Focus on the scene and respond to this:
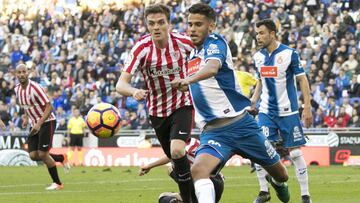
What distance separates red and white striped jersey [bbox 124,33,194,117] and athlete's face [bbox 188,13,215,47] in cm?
188

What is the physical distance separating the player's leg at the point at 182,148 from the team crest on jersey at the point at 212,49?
2.22 meters

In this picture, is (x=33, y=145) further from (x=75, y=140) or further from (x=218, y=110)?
(x=75, y=140)

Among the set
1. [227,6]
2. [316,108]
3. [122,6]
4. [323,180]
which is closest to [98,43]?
[122,6]

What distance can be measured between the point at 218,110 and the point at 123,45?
1081 inches

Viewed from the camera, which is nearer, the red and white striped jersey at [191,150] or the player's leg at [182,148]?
the player's leg at [182,148]

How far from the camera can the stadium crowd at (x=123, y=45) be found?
2961 cm

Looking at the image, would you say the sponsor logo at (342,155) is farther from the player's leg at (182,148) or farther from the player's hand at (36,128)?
the player's leg at (182,148)

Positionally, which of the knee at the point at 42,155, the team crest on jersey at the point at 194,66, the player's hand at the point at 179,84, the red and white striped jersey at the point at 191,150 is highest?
the team crest on jersey at the point at 194,66

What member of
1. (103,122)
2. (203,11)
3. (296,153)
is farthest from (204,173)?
(103,122)

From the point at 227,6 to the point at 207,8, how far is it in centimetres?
2557

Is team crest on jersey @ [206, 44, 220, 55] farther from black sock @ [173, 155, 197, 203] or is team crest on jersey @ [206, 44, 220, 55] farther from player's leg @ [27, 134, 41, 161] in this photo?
player's leg @ [27, 134, 41, 161]

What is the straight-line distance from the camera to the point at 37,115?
1861cm

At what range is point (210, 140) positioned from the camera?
9664 mm

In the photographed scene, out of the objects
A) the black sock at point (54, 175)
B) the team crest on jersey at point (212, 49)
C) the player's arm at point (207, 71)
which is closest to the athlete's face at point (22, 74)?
the black sock at point (54, 175)
